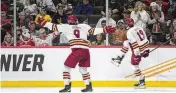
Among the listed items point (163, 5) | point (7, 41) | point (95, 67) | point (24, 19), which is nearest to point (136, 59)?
point (95, 67)

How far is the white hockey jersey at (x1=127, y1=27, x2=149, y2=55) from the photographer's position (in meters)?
12.1

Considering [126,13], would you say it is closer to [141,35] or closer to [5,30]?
[141,35]

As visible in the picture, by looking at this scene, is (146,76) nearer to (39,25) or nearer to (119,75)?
(119,75)

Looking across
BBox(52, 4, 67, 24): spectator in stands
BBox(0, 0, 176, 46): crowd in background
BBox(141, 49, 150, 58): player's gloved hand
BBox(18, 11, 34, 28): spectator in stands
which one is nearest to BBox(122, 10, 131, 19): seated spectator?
BBox(0, 0, 176, 46): crowd in background

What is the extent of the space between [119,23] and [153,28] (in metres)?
0.72

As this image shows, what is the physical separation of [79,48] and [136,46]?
1.19 metres

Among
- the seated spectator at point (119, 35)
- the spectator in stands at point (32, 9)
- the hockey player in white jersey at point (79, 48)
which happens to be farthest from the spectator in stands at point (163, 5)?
the spectator in stands at point (32, 9)

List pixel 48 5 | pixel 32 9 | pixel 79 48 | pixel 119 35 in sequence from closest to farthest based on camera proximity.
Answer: pixel 79 48 < pixel 119 35 < pixel 32 9 < pixel 48 5

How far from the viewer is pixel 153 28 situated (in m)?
12.9

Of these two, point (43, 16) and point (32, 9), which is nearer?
point (43, 16)

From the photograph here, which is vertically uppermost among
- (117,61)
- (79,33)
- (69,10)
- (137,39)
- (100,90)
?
(69,10)

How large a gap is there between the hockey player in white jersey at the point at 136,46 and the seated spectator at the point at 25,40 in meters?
1.84

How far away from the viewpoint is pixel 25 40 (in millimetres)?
12711

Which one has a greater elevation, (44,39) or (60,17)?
(60,17)
